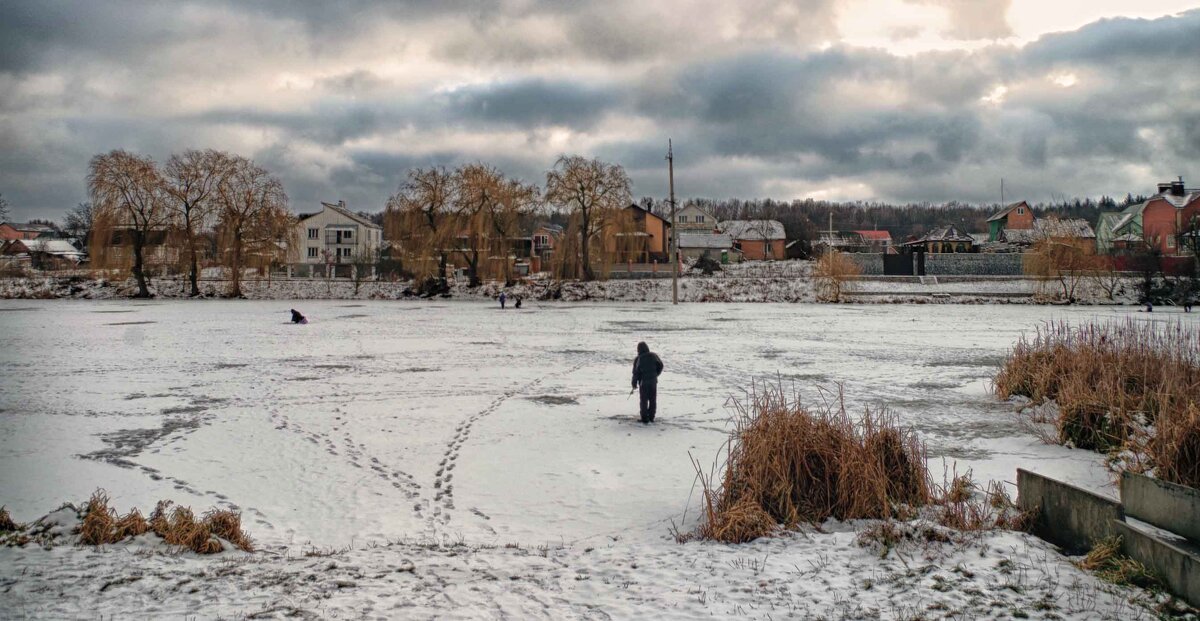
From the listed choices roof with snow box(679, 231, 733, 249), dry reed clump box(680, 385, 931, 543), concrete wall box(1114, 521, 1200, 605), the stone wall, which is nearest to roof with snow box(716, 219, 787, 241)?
roof with snow box(679, 231, 733, 249)

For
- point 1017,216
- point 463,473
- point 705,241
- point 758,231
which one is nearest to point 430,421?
point 463,473

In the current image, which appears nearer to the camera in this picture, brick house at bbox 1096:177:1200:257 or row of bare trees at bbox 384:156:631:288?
row of bare trees at bbox 384:156:631:288

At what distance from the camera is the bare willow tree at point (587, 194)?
200ft

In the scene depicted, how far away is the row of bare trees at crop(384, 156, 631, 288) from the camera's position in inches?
2381

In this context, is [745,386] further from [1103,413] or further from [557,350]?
[557,350]

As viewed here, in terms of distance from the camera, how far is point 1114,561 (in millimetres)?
6113

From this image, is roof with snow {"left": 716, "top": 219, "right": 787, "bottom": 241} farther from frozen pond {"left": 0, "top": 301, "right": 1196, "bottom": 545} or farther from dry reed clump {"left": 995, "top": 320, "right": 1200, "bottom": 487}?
dry reed clump {"left": 995, "top": 320, "right": 1200, "bottom": 487}

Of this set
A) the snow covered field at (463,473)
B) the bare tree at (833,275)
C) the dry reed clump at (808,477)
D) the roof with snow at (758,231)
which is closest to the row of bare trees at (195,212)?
the snow covered field at (463,473)

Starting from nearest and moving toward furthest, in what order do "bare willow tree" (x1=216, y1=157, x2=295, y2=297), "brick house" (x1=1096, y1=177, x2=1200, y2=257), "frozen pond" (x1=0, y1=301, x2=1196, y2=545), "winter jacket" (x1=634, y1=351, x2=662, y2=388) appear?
Answer: "frozen pond" (x1=0, y1=301, x2=1196, y2=545) → "winter jacket" (x1=634, y1=351, x2=662, y2=388) → "bare willow tree" (x1=216, y1=157, x2=295, y2=297) → "brick house" (x1=1096, y1=177, x2=1200, y2=257)

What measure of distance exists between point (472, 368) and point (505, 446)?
873cm

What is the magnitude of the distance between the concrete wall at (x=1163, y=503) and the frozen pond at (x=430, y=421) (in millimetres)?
3202

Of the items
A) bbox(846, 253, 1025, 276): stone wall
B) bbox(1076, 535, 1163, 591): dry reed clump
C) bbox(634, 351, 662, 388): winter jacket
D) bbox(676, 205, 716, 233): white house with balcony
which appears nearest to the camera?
bbox(1076, 535, 1163, 591): dry reed clump

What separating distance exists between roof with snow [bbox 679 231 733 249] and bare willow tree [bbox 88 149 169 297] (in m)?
56.2

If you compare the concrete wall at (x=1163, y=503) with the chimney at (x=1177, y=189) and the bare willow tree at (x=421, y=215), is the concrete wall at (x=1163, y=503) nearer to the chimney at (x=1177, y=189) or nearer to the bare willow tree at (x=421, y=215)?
the bare willow tree at (x=421, y=215)
